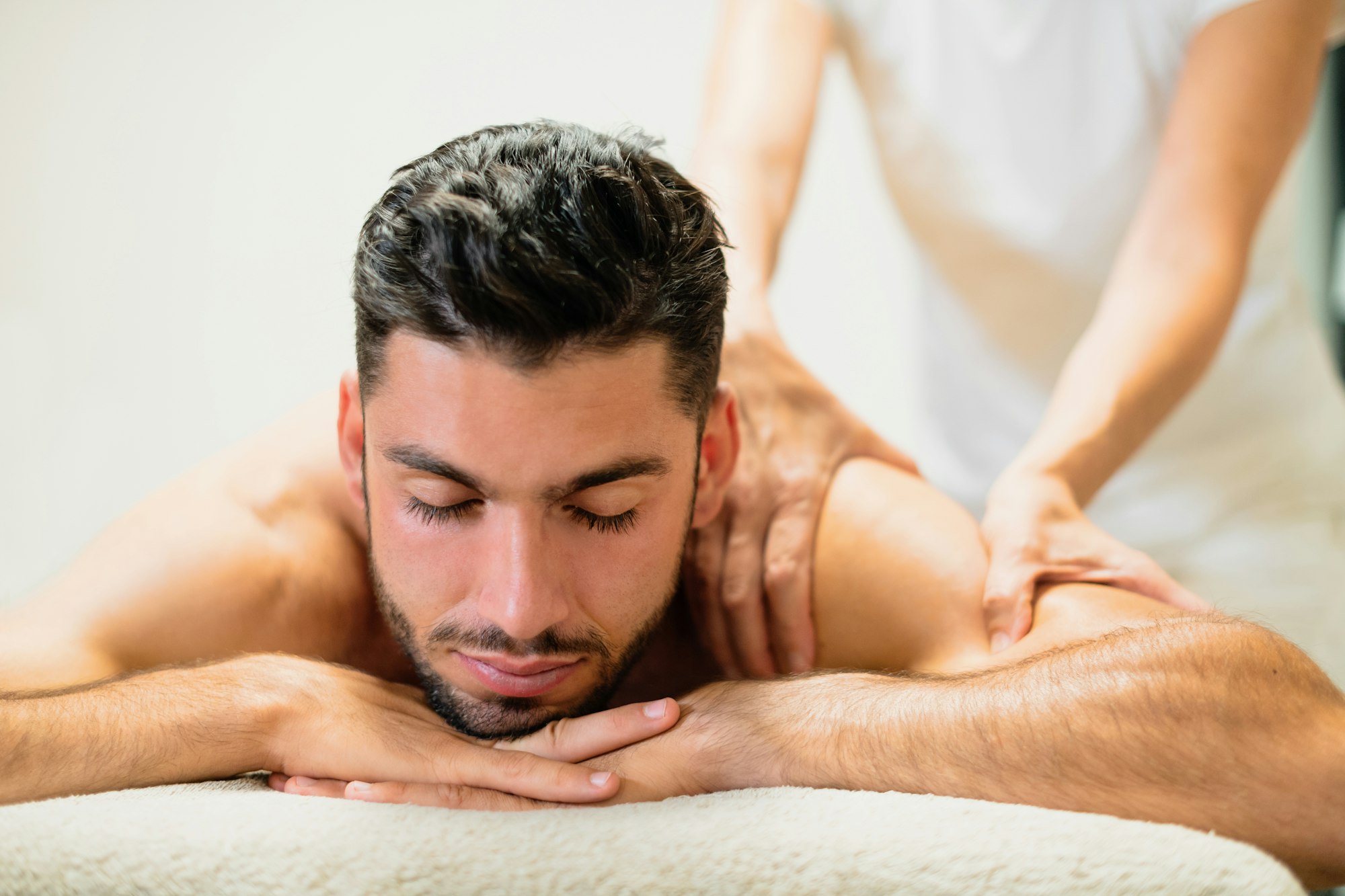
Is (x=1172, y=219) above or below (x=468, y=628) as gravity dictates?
above

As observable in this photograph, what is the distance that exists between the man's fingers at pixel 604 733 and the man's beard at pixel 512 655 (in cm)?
5

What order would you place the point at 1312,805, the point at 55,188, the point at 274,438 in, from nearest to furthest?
the point at 1312,805
the point at 274,438
the point at 55,188

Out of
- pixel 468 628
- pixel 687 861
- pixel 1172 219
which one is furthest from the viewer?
pixel 1172 219

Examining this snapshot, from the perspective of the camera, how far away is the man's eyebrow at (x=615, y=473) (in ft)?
3.35

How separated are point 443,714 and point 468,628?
0.39 ft

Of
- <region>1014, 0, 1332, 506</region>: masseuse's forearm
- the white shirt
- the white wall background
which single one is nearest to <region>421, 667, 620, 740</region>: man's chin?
<region>1014, 0, 1332, 506</region>: masseuse's forearm

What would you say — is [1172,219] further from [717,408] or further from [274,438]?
[274,438]

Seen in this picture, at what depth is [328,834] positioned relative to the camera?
0.81 meters

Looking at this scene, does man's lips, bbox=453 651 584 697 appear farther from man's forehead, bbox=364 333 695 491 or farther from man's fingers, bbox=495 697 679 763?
man's forehead, bbox=364 333 695 491

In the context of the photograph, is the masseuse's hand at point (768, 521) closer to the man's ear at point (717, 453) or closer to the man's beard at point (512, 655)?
the man's ear at point (717, 453)

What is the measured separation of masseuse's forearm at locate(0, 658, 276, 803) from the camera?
958mm

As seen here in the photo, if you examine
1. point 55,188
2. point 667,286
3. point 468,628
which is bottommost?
point 468,628

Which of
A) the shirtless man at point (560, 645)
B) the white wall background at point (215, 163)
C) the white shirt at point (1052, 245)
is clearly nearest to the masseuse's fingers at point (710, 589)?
the shirtless man at point (560, 645)

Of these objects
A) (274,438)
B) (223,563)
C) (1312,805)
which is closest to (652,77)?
(274,438)
